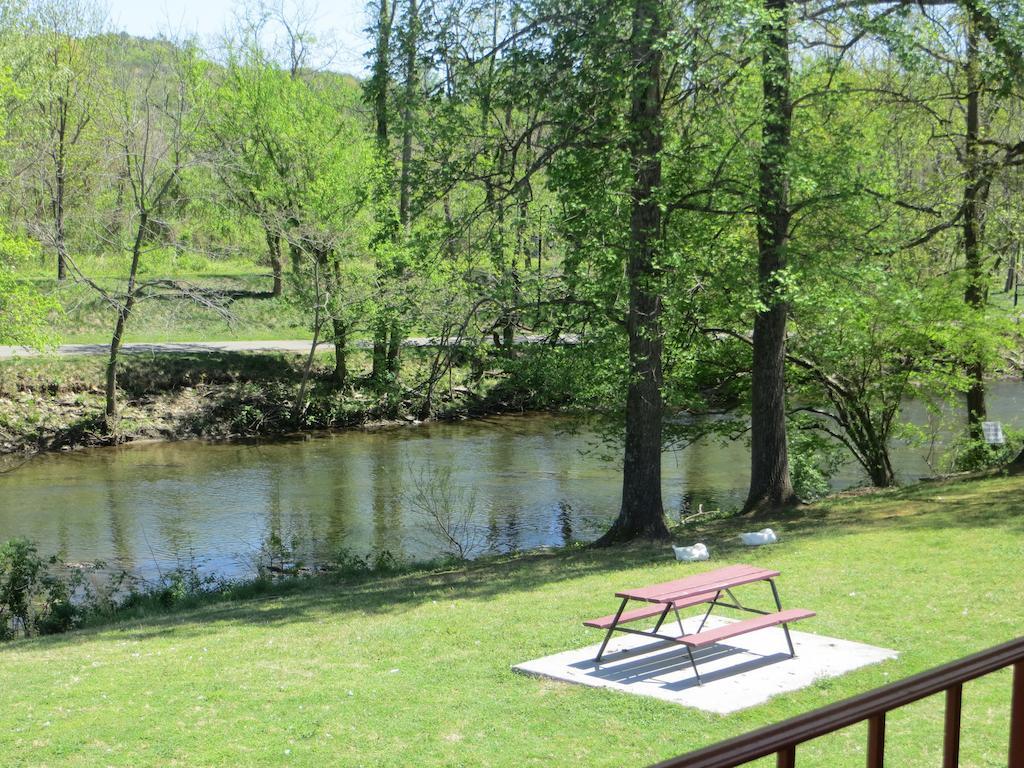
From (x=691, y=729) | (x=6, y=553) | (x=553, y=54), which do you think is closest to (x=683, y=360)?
(x=553, y=54)

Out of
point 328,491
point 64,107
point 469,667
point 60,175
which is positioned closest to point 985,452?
point 328,491

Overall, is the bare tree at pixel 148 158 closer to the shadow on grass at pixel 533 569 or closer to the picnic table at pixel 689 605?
the shadow on grass at pixel 533 569

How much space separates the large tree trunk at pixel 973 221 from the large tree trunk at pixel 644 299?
5.12 m

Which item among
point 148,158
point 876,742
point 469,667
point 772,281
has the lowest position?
point 469,667

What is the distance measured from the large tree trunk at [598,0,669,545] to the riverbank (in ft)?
46.2

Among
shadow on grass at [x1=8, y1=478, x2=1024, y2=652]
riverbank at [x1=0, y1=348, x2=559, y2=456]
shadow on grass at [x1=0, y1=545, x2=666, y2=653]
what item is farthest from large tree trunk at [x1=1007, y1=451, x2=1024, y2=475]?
riverbank at [x1=0, y1=348, x2=559, y2=456]

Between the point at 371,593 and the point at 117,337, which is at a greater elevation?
the point at 117,337

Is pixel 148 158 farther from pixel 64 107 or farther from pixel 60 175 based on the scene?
pixel 64 107

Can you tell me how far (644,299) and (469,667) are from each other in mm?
7430

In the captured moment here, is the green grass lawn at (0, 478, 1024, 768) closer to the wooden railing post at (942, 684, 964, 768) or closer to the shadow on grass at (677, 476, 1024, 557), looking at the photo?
the shadow on grass at (677, 476, 1024, 557)

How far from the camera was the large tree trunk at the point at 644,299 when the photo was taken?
13.3m

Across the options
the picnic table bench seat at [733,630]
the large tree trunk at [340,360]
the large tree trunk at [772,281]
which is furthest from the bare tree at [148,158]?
the picnic table bench seat at [733,630]

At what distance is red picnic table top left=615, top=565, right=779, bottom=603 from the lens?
8193 millimetres

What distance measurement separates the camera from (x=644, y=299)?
584 inches
